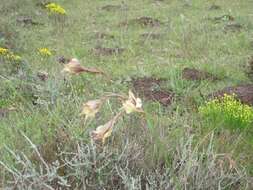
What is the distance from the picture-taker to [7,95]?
512 centimetres

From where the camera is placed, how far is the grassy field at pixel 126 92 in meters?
2.70

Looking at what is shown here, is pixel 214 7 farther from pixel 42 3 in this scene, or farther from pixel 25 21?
pixel 25 21

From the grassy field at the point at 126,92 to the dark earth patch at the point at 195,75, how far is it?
0.02m

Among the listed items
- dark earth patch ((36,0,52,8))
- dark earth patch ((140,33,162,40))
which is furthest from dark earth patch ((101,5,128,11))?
dark earth patch ((140,33,162,40))

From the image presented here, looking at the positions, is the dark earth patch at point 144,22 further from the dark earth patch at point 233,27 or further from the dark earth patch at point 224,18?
the dark earth patch at point 233,27

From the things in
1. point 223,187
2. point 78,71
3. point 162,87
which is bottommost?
point 162,87

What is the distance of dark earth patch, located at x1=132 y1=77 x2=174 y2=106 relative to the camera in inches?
195

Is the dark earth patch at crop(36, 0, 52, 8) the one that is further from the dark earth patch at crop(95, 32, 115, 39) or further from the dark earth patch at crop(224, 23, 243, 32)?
the dark earth patch at crop(224, 23, 243, 32)

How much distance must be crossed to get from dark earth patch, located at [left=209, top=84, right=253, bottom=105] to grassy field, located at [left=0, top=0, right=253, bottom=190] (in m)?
0.02

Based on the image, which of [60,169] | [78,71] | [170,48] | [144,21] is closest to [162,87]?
[170,48]

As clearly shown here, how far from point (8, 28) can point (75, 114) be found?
17.1ft

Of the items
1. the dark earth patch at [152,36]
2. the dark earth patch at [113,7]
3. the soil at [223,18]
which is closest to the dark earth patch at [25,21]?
the dark earth patch at [113,7]

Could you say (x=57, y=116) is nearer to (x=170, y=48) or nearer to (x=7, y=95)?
(x=7, y=95)

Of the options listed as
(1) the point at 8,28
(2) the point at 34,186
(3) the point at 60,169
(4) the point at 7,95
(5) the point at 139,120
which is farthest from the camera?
(1) the point at 8,28
